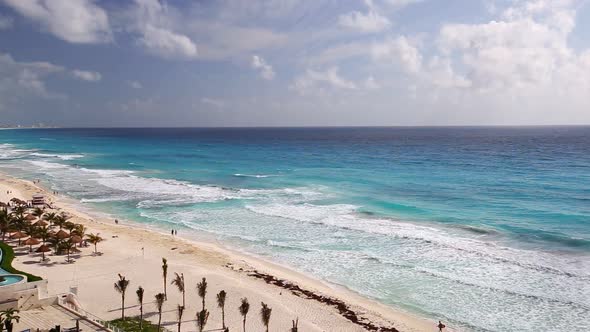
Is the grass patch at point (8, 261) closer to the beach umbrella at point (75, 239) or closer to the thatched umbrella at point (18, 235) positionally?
the thatched umbrella at point (18, 235)

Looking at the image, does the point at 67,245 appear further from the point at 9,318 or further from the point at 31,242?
the point at 9,318

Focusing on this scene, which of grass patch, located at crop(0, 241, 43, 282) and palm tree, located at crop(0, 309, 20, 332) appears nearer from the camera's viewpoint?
palm tree, located at crop(0, 309, 20, 332)

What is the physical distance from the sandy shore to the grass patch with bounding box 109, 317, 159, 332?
827 millimetres

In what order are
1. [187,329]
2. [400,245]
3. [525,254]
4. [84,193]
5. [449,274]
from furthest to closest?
[84,193], [400,245], [525,254], [449,274], [187,329]

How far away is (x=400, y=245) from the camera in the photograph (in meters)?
37.4

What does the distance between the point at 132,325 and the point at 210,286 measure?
7077mm

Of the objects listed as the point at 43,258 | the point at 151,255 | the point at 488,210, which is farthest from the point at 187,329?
the point at 488,210

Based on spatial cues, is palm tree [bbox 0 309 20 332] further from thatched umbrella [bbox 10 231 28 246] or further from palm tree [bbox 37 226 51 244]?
thatched umbrella [bbox 10 231 28 246]

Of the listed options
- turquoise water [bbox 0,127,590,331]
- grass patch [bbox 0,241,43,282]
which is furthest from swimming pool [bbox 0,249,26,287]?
turquoise water [bbox 0,127,590,331]

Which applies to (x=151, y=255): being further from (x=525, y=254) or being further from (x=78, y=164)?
(x=78, y=164)

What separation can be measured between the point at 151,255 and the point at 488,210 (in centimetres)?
3676

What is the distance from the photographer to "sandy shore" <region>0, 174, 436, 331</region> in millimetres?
24781

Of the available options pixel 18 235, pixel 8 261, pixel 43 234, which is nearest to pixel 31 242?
pixel 43 234

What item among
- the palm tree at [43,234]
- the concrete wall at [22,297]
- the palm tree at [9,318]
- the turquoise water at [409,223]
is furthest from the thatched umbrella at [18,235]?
the palm tree at [9,318]
